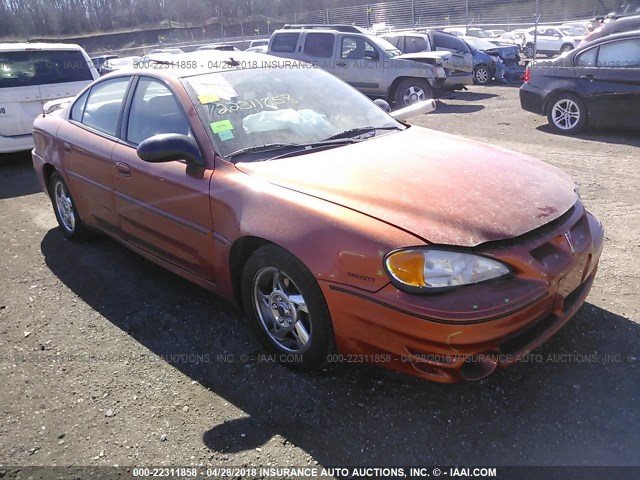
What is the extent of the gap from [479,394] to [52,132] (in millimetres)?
4053

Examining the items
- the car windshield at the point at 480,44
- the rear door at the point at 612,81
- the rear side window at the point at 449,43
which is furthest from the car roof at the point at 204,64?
the car windshield at the point at 480,44

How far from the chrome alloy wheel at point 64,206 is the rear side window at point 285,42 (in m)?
9.10

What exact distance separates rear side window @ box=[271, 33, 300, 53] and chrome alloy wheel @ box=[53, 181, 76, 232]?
9098 mm

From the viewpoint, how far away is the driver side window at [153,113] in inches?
133

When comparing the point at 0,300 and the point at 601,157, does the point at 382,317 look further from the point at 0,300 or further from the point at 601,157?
the point at 601,157

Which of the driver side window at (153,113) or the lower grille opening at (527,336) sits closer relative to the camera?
the lower grille opening at (527,336)

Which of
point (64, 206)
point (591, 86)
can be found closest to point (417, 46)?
point (591, 86)

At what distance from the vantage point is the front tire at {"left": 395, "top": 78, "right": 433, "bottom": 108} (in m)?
12.1

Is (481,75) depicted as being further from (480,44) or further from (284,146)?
(284,146)

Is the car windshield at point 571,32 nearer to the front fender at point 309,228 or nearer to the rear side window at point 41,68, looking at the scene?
the rear side window at point 41,68

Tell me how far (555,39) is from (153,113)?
26.2 m

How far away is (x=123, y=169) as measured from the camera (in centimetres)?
369

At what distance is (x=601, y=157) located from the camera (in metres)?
7.05

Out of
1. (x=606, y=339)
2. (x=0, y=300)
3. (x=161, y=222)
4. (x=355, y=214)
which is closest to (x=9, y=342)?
(x=0, y=300)
